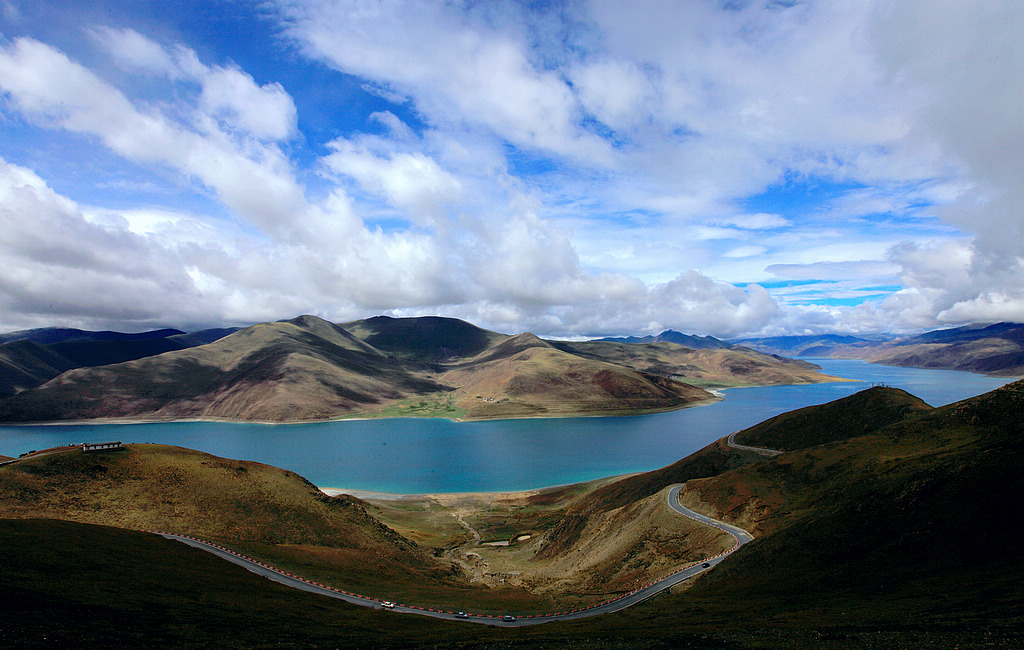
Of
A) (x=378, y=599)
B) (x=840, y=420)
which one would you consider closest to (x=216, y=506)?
(x=378, y=599)

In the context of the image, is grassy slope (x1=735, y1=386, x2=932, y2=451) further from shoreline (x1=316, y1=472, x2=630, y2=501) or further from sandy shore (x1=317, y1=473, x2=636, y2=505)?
sandy shore (x1=317, y1=473, x2=636, y2=505)

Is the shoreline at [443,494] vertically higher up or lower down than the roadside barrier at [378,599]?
lower down

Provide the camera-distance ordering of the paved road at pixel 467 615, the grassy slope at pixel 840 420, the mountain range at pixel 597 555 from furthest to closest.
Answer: the grassy slope at pixel 840 420, the paved road at pixel 467 615, the mountain range at pixel 597 555

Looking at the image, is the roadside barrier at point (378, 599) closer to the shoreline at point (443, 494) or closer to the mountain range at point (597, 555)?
the mountain range at point (597, 555)

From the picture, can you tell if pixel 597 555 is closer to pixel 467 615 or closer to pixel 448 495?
pixel 467 615

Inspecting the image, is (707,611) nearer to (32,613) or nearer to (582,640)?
(582,640)

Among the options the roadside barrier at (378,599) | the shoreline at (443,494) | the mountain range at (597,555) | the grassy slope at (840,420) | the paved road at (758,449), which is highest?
the grassy slope at (840,420)

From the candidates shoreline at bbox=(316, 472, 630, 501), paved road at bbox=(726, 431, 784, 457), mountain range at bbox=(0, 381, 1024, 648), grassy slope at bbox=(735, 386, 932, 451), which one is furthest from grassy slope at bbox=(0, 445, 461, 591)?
grassy slope at bbox=(735, 386, 932, 451)

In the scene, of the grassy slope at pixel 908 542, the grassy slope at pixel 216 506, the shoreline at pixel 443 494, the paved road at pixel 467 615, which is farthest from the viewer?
the shoreline at pixel 443 494

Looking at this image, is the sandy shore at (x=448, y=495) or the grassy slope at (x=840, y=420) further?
the sandy shore at (x=448, y=495)

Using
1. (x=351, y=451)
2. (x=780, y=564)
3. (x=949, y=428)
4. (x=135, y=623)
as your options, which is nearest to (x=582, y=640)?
(x=780, y=564)

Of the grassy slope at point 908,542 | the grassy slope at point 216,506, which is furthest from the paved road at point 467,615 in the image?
the grassy slope at point 908,542
